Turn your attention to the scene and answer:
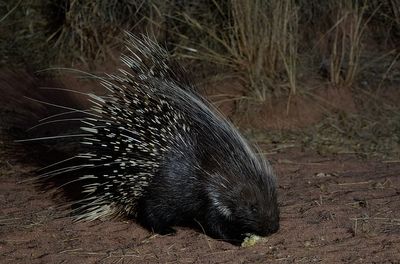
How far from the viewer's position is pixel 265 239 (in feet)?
10.0

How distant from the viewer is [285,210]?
11.3ft

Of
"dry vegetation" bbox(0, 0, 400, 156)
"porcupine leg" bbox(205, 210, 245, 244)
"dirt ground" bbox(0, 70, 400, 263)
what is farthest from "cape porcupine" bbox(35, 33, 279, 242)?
"dry vegetation" bbox(0, 0, 400, 156)

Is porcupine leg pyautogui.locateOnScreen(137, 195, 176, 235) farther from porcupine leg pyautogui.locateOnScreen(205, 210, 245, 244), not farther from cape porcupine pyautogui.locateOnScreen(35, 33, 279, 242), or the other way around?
porcupine leg pyautogui.locateOnScreen(205, 210, 245, 244)

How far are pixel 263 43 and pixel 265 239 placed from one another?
2493 millimetres

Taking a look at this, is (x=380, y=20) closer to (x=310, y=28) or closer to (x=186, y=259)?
(x=310, y=28)

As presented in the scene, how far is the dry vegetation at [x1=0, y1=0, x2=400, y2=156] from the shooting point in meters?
5.24

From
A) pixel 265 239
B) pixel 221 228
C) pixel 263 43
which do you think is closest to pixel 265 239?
pixel 265 239

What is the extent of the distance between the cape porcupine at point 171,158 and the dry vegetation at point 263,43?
1.78m

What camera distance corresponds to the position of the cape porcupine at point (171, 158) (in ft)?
10.4

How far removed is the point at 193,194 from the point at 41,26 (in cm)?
357

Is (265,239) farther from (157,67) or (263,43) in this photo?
(263,43)

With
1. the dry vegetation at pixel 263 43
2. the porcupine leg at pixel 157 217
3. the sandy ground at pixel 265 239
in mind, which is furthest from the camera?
the dry vegetation at pixel 263 43

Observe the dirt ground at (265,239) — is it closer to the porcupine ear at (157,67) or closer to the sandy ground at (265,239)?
the sandy ground at (265,239)

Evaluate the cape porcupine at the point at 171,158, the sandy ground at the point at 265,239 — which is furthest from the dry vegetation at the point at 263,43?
the cape porcupine at the point at 171,158
